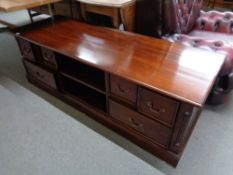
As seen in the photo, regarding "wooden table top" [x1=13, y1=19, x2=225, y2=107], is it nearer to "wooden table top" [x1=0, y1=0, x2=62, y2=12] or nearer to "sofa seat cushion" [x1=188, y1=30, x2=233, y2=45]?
"wooden table top" [x1=0, y1=0, x2=62, y2=12]

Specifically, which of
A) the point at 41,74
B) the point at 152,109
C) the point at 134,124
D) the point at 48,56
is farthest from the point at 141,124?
the point at 41,74

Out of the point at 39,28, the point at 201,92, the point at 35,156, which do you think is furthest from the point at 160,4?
the point at 35,156

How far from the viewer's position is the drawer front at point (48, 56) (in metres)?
1.47

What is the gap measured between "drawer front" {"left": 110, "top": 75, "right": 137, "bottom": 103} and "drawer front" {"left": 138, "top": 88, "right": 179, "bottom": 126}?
60 millimetres

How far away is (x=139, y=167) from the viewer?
48.3 inches

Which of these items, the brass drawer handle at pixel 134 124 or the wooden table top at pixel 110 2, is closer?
the brass drawer handle at pixel 134 124

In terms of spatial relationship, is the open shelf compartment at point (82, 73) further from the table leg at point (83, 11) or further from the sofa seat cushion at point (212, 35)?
the sofa seat cushion at point (212, 35)

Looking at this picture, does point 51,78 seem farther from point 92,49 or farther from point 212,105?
point 212,105

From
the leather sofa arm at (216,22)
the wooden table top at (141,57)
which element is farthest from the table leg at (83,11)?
the leather sofa arm at (216,22)

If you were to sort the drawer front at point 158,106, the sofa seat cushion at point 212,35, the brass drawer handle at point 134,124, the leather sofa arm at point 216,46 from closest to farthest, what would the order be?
1. the drawer front at point 158,106
2. the brass drawer handle at point 134,124
3. the leather sofa arm at point 216,46
4. the sofa seat cushion at point 212,35

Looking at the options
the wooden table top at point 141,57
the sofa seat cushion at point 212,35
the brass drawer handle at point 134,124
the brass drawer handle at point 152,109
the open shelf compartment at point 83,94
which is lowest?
A: the open shelf compartment at point 83,94

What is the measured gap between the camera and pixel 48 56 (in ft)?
4.99

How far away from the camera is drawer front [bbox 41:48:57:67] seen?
1.47 m

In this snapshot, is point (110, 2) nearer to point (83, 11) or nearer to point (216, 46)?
point (83, 11)
